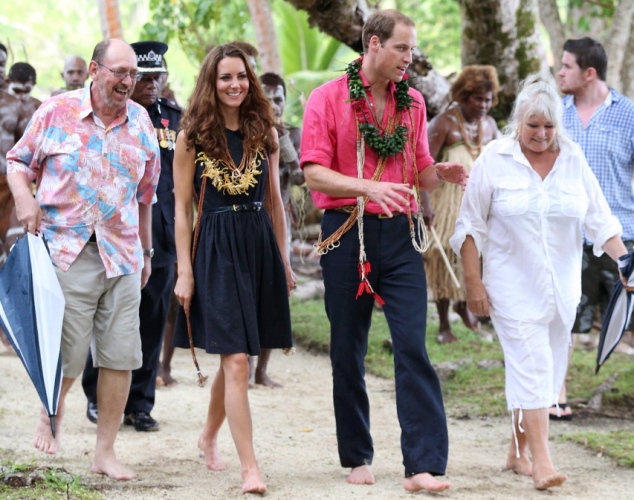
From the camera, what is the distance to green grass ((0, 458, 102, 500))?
4.36 metres

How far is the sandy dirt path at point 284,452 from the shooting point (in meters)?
5.00

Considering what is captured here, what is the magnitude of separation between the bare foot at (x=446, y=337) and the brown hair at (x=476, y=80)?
224cm

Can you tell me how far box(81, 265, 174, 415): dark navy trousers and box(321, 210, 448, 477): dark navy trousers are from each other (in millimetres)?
1607

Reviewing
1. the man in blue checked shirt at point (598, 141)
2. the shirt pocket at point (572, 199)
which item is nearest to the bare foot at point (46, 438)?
the shirt pocket at point (572, 199)

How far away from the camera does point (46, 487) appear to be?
4473mm

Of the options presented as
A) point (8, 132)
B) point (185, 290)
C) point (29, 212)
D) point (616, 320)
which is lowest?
point (616, 320)

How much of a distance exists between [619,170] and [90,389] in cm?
377

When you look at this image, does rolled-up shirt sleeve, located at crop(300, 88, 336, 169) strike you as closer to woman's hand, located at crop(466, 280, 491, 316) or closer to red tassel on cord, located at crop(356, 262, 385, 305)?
red tassel on cord, located at crop(356, 262, 385, 305)

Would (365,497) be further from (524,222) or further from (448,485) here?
(524,222)

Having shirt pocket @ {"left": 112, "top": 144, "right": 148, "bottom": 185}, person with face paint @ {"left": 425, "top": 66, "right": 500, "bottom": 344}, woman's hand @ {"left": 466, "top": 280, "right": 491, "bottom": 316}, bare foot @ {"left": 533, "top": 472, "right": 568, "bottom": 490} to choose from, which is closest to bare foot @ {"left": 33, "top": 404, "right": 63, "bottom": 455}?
shirt pocket @ {"left": 112, "top": 144, "right": 148, "bottom": 185}

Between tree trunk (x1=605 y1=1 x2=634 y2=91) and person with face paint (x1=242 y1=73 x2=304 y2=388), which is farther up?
tree trunk (x1=605 y1=1 x2=634 y2=91)

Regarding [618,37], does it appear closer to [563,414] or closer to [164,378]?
[563,414]

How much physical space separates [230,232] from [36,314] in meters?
0.99

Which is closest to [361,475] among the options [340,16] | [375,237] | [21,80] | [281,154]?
[375,237]
